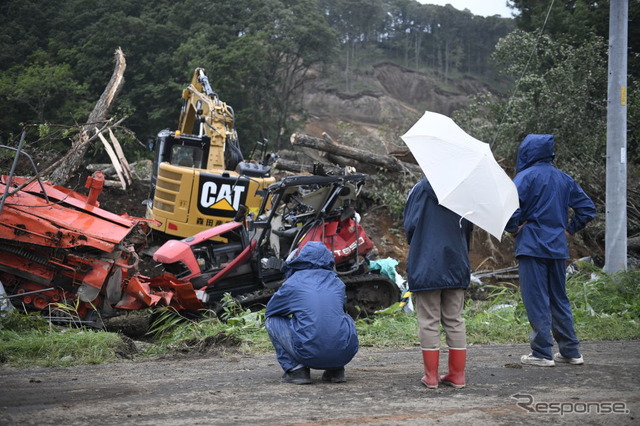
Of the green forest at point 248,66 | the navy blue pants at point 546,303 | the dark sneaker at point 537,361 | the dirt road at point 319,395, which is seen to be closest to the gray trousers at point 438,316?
the dirt road at point 319,395

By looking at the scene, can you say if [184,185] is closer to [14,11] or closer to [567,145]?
[567,145]

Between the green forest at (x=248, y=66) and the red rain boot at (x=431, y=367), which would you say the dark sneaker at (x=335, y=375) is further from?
the green forest at (x=248, y=66)

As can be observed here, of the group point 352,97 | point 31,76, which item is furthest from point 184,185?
point 352,97

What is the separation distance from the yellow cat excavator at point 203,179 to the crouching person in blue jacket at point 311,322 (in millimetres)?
7106

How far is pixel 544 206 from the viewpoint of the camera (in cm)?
632

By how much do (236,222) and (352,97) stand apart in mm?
46909

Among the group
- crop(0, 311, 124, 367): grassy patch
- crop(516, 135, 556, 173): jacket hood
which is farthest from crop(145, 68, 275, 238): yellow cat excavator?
crop(516, 135, 556, 173): jacket hood

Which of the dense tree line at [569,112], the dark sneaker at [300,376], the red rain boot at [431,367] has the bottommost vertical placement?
the dark sneaker at [300,376]

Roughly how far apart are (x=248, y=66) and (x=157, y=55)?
4.45 metres

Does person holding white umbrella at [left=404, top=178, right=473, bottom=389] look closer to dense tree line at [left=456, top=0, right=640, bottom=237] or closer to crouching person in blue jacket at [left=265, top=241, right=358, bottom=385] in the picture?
crouching person in blue jacket at [left=265, top=241, right=358, bottom=385]

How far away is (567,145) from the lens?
56.9 ft

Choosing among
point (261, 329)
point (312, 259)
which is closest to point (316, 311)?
point (312, 259)

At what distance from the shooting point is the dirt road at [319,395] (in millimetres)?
4594

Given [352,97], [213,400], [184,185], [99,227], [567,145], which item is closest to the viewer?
[213,400]
